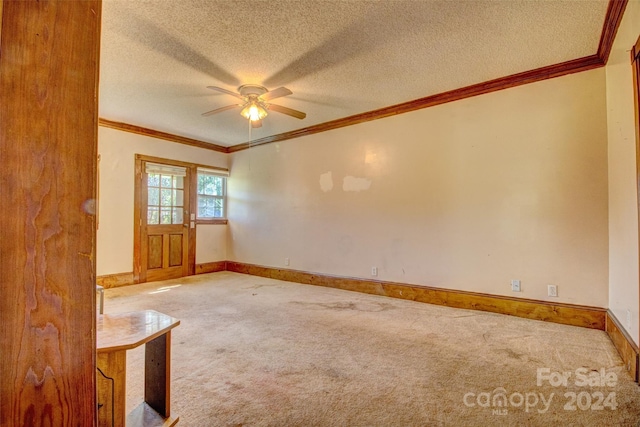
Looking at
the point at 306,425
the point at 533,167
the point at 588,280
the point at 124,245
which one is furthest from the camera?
the point at 124,245

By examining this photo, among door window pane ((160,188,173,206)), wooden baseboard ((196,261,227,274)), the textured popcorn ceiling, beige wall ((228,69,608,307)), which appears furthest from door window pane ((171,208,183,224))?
the textured popcorn ceiling

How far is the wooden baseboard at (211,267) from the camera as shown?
5.82 m

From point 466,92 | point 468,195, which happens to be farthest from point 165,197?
point 466,92

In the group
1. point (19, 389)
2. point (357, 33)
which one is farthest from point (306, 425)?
point (357, 33)

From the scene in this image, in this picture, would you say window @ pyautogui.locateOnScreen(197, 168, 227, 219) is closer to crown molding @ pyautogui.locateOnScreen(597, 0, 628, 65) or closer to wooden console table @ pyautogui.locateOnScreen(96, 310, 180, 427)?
wooden console table @ pyautogui.locateOnScreen(96, 310, 180, 427)

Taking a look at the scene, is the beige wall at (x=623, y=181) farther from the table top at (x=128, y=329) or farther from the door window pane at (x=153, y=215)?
the door window pane at (x=153, y=215)

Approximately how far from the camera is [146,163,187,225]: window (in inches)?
204

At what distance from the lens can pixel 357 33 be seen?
8.17 ft

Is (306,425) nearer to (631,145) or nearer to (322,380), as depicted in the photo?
(322,380)

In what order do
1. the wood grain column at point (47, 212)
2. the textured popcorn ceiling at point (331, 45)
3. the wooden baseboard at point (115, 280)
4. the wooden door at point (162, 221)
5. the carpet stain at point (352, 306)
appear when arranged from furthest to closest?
1. the wooden door at point (162, 221)
2. the wooden baseboard at point (115, 280)
3. the carpet stain at point (352, 306)
4. the textured popcorn ceiling at point (331, 45)
5. the wood grain column at point (47, 212)

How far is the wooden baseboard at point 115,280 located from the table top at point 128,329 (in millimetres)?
3789

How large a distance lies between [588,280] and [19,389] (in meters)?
3.84

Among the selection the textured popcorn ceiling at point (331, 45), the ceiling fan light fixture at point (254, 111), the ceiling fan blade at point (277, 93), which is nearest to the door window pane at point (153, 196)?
the textured popcorn ceiling at point (331, 45)

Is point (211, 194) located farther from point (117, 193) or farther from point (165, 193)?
point (117, 193)
